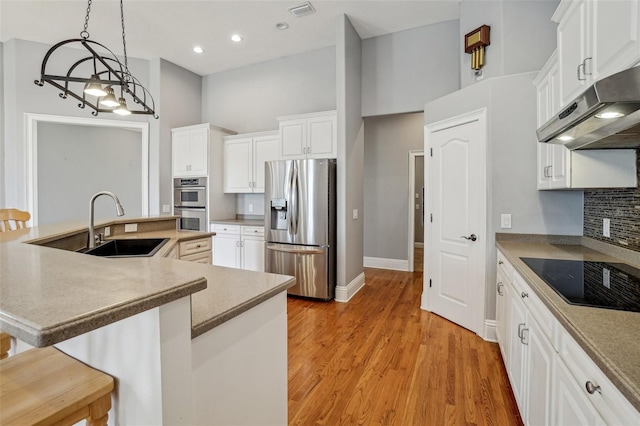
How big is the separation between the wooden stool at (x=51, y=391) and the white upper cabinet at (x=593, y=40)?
6.98 ft

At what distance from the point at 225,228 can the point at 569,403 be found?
444cm

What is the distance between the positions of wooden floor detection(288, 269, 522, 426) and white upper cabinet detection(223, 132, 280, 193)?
2261 millimetres

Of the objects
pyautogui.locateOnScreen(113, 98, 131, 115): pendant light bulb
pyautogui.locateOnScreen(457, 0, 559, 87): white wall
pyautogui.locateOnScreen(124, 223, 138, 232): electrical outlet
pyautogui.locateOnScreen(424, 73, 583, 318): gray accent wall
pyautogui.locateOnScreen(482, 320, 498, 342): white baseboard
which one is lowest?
pyautogui.locateOnScreen(482, 320, 498, 342): white baseboard

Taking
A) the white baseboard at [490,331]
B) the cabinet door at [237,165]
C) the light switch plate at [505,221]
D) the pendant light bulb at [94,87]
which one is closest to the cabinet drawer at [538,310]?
the light switch plate at [505,221]

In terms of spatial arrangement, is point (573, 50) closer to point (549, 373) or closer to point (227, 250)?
point (549, 373)

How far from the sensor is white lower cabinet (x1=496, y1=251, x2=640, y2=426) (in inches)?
32.8

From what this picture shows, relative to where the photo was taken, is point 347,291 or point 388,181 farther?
point 388,181

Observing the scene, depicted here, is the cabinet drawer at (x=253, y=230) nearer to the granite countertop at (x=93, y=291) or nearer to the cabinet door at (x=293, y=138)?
the cabinet door at (x=293, y=138)

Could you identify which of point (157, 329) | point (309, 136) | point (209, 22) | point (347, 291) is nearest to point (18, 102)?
point (209, 22)

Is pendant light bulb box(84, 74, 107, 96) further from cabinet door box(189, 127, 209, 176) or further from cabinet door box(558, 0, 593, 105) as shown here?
cabinet door box(558, 0, 593, 105)

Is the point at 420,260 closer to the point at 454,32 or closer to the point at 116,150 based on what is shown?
the point at 454,32

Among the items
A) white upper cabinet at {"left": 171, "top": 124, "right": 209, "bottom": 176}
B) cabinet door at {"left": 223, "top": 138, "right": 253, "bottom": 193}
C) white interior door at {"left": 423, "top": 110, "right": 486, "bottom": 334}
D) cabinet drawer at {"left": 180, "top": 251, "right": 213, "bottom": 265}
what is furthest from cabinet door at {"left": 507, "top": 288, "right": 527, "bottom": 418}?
white upper cabinet at {"left": 171, "top": 124, "right": 209, "bottom": 176}

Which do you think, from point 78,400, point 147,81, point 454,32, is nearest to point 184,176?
point 147,81

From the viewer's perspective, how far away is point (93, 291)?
722mm
